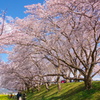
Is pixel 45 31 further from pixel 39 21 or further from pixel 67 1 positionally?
pixel 67 1

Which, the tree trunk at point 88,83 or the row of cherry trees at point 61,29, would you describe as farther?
the tree trunk at point 88,83

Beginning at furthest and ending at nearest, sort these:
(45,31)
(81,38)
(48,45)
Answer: (45,31) < (48,45) < (81,38)

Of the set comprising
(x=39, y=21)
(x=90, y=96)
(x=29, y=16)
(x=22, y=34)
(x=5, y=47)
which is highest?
(x=29, y=16)

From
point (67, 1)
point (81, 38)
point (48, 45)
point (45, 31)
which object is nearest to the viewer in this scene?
point (67, 1)

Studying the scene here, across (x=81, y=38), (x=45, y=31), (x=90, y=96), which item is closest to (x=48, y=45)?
(x=45, y=31)

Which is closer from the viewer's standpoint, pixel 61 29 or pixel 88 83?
pixel 61 29

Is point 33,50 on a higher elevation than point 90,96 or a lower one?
higher

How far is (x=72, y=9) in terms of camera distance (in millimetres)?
13008

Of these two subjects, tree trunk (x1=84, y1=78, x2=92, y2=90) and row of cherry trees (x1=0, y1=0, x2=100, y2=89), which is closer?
row of cherry trees (x1=0, y1=0, x2=100, y2=89)

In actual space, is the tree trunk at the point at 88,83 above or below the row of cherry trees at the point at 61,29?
below

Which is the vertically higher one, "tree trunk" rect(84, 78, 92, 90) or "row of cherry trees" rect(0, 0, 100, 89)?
"row of cherry trees" rect(0, 0, 100, 89)

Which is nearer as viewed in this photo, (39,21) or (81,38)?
(81,38)

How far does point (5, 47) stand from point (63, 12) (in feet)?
20.7

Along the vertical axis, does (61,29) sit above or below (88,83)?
above
